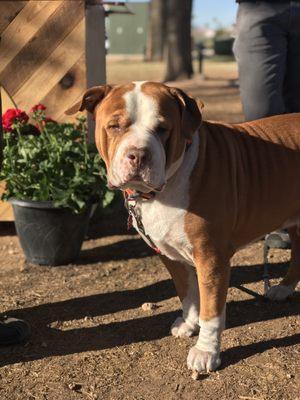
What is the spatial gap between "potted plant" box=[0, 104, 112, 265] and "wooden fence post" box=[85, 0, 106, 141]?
72 centimetres

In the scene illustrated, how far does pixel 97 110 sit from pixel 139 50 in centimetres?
4220

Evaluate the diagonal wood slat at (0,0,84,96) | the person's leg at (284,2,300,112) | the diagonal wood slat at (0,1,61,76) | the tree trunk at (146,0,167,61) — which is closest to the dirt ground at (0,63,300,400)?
the person's leg at (284,2,300,112)

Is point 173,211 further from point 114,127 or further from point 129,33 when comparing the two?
point 129,33

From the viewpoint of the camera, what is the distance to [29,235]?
467 centimetres

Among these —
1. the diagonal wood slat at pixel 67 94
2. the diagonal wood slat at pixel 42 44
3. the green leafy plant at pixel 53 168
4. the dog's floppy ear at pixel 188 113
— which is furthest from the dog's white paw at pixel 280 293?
the diagonal wood slat at pixel 42 44

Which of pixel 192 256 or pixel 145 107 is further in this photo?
pixel 192 256

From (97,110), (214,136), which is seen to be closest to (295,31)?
(214,136)

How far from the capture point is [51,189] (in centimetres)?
450

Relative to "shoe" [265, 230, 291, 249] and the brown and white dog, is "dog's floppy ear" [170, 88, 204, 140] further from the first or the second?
"shoe" [265, 230, 291, 249]

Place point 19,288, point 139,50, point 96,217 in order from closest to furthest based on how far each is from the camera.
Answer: point 19,288
point 96,217
point 139,50

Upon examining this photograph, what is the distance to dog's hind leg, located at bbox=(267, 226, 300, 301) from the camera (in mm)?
3928

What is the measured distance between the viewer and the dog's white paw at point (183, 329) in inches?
137

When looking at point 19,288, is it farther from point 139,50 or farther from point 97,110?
point 139,50

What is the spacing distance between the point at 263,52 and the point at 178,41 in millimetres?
14451
